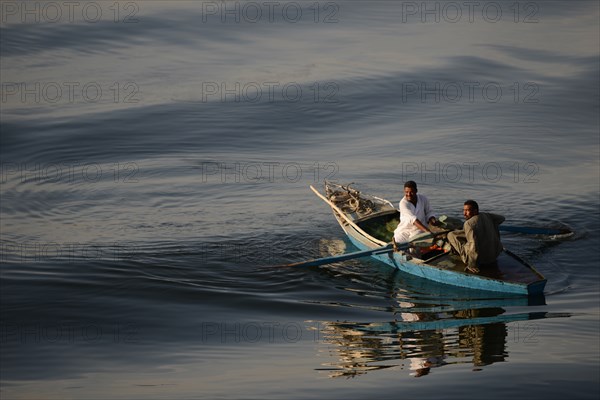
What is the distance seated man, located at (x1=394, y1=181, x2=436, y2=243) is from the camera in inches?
669

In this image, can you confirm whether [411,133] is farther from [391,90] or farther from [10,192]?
[10,192]

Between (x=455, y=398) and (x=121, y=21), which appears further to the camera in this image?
(x=121, y=21)

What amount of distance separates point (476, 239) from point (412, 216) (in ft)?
4.98

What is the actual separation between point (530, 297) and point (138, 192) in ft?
32.3

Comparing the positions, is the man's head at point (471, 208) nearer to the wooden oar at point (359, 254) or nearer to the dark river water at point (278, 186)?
the wooden oar at point (359, 254)

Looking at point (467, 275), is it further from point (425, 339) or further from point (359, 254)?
point (425, 339)

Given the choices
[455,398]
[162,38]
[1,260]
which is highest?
[162,38]

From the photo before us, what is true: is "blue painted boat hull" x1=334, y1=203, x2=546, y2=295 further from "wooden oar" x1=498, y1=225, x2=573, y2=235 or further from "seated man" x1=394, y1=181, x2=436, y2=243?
"wooden oar" x1=498, y1=225, x2=573, y2=235

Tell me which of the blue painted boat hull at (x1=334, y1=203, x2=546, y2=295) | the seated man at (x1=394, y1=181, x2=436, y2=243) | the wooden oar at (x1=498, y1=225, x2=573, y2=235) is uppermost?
the seated man at (x1=394, y1=181, x2=436, y2=243)

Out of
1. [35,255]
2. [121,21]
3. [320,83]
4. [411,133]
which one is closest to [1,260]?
[35,255]

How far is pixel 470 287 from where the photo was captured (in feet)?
52.9

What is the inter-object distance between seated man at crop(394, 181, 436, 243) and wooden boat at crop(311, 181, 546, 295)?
0.27 m

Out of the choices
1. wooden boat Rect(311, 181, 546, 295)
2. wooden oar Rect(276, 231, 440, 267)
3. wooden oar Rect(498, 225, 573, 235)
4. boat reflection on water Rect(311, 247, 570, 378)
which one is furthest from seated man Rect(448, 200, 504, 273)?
wooden oar Rect(498, 225, 573, 235)

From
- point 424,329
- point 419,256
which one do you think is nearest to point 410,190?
point 419,256
